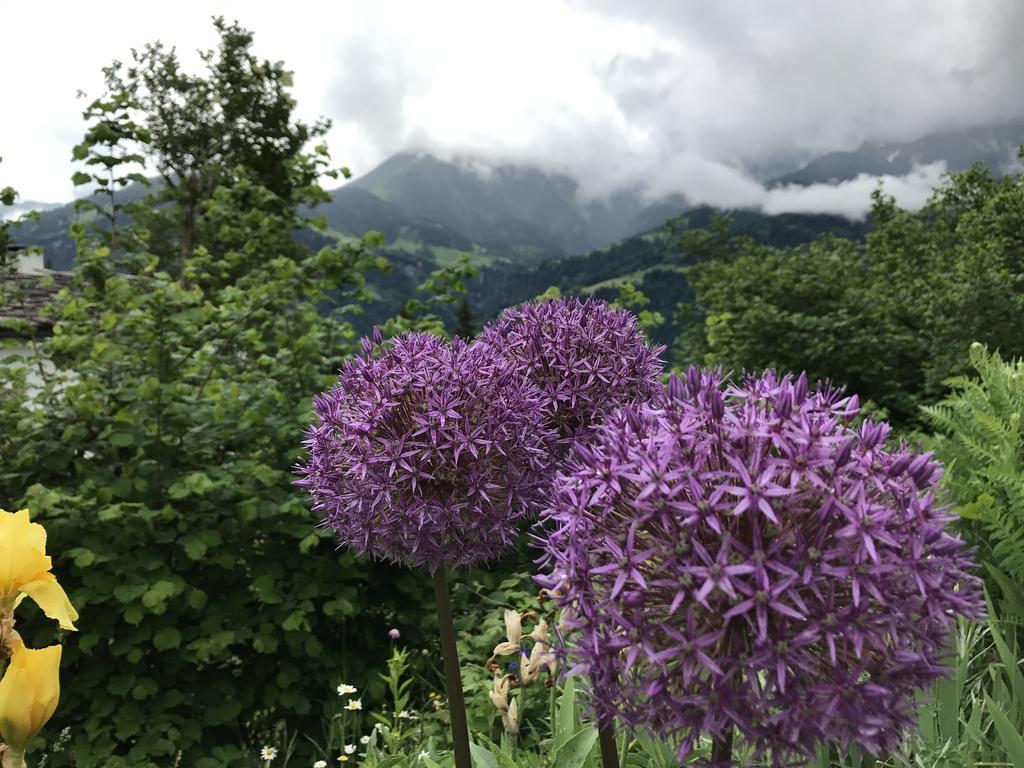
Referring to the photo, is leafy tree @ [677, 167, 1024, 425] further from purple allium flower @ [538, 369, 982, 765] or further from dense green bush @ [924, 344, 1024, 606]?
purple allium flower @ [538, 369, 982, 765]

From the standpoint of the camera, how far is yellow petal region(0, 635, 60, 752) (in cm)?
130

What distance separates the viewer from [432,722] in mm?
4605

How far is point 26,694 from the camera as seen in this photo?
1312 millimetres

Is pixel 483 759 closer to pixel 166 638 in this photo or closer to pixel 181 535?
pixel 166 638

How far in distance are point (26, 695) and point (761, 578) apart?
1.47 metres

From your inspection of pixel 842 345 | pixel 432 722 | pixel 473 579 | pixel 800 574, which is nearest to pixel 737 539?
pixel 800 574

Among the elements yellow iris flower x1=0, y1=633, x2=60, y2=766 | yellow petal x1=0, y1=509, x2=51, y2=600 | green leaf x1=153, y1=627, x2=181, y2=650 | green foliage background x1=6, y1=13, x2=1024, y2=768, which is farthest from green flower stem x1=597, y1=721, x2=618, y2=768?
green leaf x1=153, y1=627, x2=181, y2=650

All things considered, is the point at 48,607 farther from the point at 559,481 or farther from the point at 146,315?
the point at 146,315

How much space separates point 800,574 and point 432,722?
12.9 feet

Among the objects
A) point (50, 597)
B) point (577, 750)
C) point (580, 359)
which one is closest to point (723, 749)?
point (577, 750)

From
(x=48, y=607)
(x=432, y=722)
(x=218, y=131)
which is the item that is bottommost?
(x=432, y=722)

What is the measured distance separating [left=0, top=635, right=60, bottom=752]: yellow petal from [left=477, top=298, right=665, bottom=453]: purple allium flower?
1496 mm

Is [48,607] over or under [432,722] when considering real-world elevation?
over

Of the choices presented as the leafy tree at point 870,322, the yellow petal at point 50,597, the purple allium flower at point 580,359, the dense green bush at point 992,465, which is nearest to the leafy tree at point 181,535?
the purple allium flower at point 580,359
